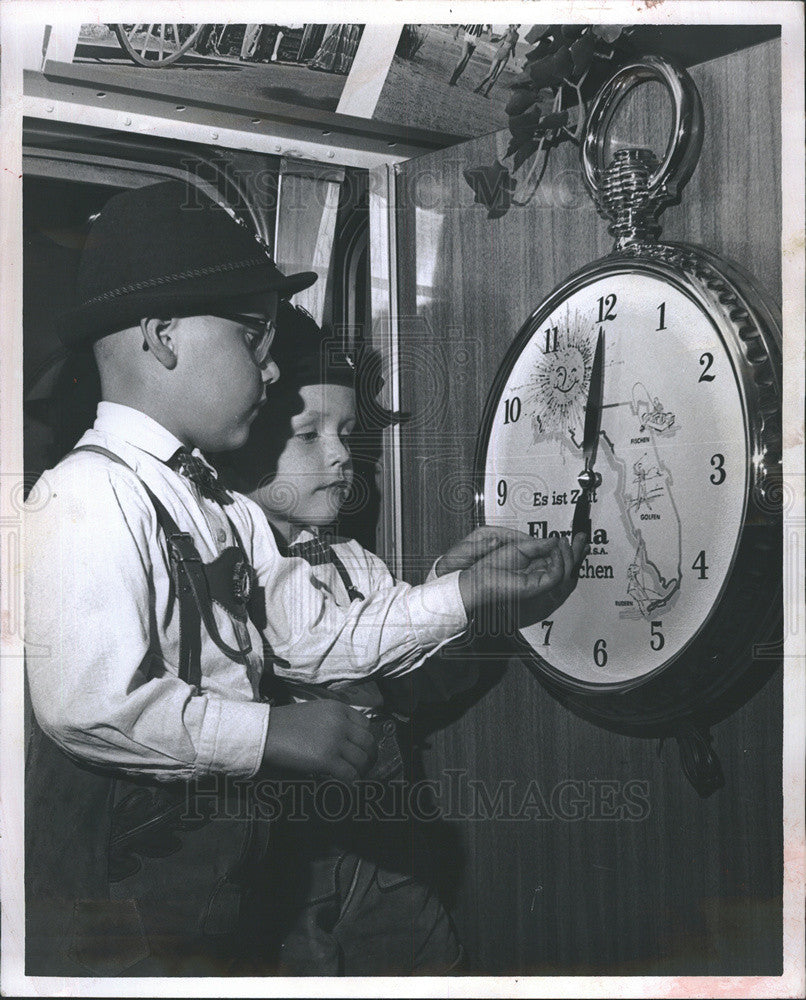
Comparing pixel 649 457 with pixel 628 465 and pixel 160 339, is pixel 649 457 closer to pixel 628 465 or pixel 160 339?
pixel 628 465

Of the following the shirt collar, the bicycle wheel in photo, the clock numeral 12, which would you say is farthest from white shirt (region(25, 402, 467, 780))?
the bicycle wheel in photo

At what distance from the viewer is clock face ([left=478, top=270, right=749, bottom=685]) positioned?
120 centimetres

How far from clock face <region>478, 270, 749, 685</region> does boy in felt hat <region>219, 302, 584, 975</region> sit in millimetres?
82

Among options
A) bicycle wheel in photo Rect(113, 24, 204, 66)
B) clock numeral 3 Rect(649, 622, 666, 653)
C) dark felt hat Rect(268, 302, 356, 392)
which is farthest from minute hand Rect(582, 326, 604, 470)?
bicycle wheel in photo Rect(113, 24, 204, 66)

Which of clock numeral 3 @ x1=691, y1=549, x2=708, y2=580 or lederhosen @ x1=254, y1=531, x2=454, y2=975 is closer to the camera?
clock numeral 3 @ x1=691, y1=549, x2=708, y2=580

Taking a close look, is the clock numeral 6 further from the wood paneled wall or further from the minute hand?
the minute hand

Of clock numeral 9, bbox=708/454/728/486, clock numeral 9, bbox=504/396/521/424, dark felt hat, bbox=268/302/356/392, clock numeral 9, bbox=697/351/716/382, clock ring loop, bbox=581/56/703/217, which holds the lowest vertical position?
clock numeral 9, bbox=708/454/728/486

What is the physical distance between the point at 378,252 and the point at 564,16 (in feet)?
1.34

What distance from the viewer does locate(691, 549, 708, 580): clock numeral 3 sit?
1.19 metres

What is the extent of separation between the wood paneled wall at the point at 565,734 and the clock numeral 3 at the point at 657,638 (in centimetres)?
13

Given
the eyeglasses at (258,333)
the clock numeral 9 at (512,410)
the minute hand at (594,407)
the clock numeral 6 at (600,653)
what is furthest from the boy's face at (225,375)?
the clock numeral 6 at (600,653)

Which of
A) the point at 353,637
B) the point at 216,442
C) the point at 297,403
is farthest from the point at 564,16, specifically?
the point at 353,637

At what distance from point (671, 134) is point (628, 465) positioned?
427 mm

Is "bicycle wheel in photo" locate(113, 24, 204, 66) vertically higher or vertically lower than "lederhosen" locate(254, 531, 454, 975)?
higher
